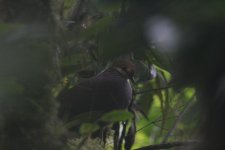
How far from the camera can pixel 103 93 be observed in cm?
201

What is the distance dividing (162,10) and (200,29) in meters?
0.05

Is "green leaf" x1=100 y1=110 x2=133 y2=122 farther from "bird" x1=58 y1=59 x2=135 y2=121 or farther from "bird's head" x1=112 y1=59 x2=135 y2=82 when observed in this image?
"bird's head" x1=112 y1=59 x2=135 y2=82

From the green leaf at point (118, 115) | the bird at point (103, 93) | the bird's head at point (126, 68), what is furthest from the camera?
the bird's head at point (126, 68)

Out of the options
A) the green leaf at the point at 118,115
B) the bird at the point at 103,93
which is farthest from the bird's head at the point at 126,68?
the green leaf at the point at 118,115

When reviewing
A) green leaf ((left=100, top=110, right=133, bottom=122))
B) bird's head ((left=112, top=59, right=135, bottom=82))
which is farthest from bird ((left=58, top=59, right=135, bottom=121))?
green leaf ((left=100, top=110, right=133, bottom=122))

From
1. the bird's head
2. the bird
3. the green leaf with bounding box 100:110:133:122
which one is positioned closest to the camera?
the green leaf with bounding box 100:110:133:122

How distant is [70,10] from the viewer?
180cm

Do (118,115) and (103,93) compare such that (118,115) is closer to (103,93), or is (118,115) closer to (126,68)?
(103,93)

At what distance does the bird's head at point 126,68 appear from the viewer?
211 centimetres

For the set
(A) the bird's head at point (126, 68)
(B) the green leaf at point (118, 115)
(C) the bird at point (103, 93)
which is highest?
(B) the green leaf at point (118, 115)

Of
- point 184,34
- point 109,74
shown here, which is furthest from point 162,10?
point 109,74

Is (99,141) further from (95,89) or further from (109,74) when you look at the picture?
(109,74)

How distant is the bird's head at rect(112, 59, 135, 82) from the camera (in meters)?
2.11

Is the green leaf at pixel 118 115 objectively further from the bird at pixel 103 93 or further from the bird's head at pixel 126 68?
the bird's head at pixel 126 68
